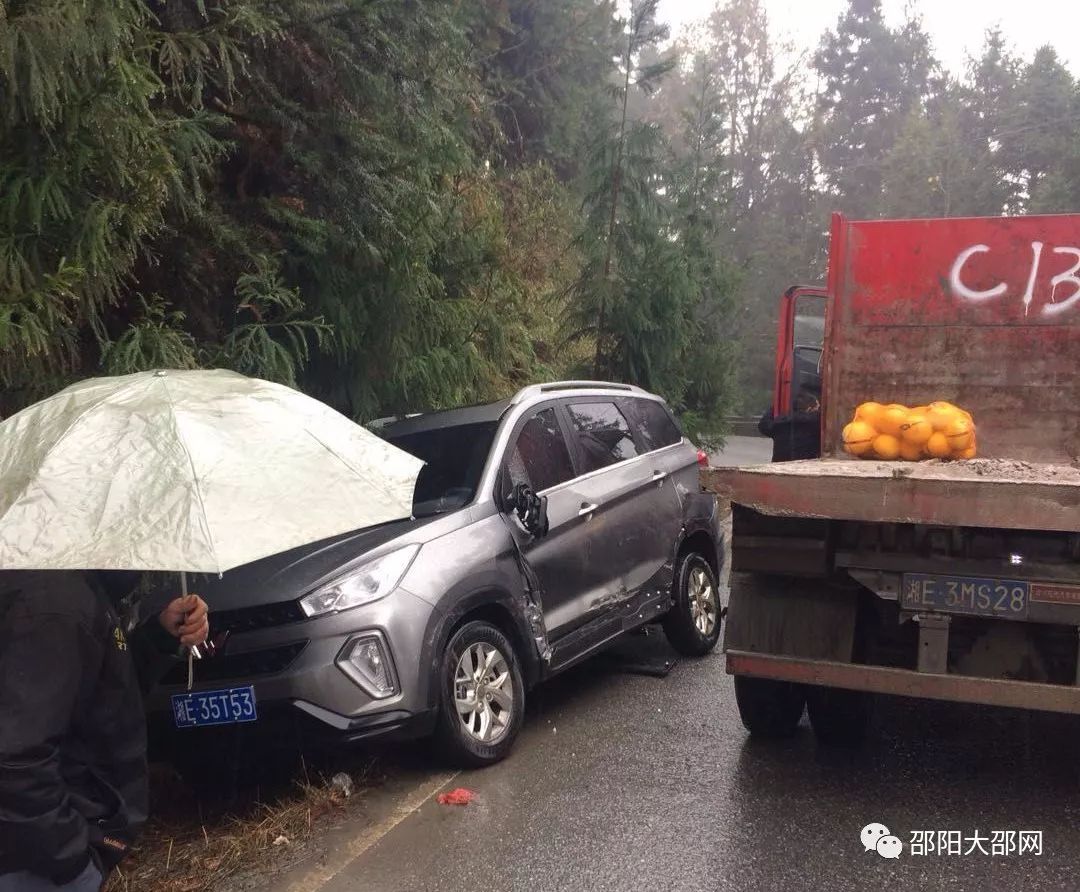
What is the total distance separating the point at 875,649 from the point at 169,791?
3574mm

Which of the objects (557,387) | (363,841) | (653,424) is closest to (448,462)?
(557,387)

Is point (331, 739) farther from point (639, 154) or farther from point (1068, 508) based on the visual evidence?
point (639, 154)

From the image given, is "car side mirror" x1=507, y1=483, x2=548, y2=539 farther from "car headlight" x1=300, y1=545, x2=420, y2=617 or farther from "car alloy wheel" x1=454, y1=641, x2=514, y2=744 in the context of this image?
"car headlight" x1=300, y1=545, x2=420, y2=617

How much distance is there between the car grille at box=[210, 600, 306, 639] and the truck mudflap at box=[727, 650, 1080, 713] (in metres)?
2.00

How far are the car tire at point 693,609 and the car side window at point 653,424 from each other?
82 centimetres

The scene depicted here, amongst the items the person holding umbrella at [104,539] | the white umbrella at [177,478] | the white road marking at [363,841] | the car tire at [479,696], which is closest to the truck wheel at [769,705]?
the car tire at [479,696]

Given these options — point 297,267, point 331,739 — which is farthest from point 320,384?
point 331,739

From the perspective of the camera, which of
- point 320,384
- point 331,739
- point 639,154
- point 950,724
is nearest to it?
point 331,739

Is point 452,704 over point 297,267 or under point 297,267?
under

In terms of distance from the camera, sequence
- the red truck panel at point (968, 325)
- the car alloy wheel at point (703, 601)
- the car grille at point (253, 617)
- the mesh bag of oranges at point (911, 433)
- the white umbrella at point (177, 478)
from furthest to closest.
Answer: the car alloy wheel at point (703, 601) → the red truck panel at point (968, 325) → the mesh bag of oranges at point (911, 433) → the car grille at point (253, 617) → the white umbrella at point (177, 478)

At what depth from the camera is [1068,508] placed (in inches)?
152

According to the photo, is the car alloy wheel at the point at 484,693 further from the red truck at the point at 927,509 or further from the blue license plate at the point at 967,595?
the blue license plate at the point at 967,595

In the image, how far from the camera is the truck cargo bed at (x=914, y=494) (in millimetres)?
3910

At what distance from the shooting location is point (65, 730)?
240 cm
